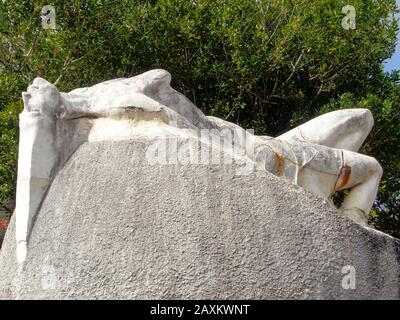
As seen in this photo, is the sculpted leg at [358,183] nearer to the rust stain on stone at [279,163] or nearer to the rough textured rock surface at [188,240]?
the rust stain on stone at [279,163]

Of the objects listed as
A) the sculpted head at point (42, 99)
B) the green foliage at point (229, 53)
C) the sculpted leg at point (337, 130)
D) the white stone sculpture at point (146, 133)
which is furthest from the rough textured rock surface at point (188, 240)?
the green foliage at point (229, 53)

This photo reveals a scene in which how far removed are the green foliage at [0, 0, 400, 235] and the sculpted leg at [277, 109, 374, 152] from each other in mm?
3430

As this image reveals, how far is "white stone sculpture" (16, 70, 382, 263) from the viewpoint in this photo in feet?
15.9

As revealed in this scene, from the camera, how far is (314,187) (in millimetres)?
5312

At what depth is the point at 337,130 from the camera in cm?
576

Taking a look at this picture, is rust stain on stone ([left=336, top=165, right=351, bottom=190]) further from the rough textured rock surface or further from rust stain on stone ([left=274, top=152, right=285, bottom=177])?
the rough textured rock surface

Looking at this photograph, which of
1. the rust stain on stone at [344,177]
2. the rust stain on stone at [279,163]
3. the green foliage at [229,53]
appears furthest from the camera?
the green foliage at [229,53]

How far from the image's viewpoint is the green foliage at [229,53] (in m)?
9.27

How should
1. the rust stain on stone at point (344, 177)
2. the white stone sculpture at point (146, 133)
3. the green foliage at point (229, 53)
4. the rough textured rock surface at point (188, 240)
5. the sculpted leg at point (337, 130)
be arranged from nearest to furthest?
the rough textured rock surface at point (188, 240)
the white stone sculpture at point (146, 133)
the rust stain on stone at point (344, 177)
the sculpted leg at point (337, 130)
the green foliage at point (229, 53)

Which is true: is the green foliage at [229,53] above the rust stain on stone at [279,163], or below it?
above

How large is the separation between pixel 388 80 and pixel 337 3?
1055 millimetres

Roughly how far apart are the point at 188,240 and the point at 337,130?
1647mm

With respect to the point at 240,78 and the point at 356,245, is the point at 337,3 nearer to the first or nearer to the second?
the point at 240,78

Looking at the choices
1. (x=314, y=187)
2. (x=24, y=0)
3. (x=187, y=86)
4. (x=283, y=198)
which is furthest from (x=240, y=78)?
(x=283, y=198)
